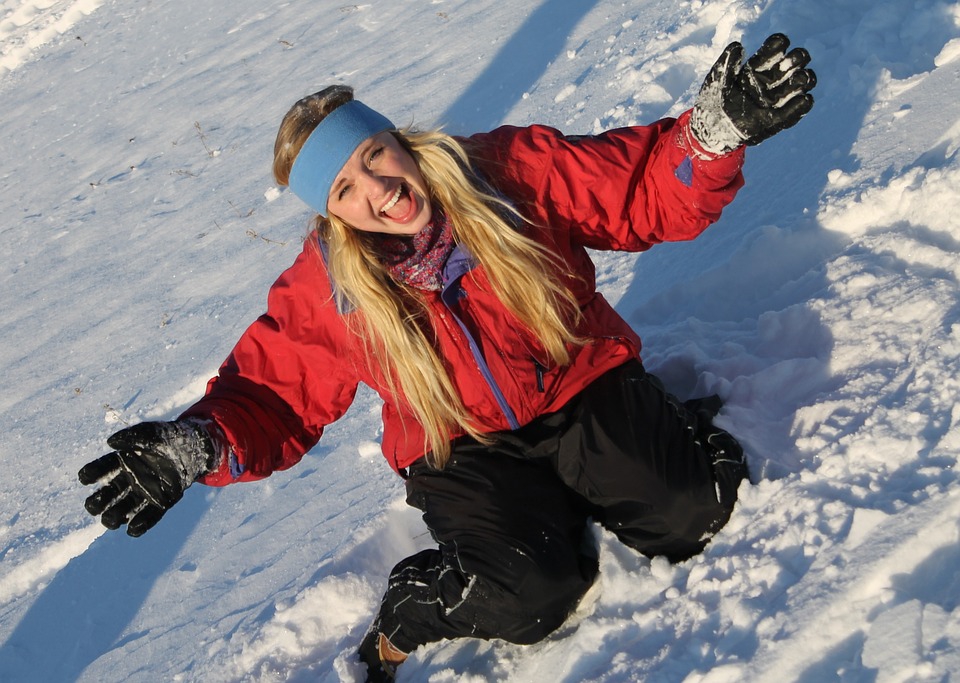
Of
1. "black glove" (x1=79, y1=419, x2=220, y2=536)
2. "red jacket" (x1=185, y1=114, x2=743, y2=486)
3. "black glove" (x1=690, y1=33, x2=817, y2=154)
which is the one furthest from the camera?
"red jacket" (x1=185, y1=114, x2=743, y2=486)

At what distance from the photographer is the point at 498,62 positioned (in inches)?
189

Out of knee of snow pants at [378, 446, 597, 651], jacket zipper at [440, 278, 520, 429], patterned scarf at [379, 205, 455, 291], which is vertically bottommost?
knee of snow pants at [378, 446, 597, 651]

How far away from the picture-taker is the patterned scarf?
7.06ft

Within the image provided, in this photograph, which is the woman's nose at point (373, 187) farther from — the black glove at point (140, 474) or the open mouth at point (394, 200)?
the black glove at point (140, 474)

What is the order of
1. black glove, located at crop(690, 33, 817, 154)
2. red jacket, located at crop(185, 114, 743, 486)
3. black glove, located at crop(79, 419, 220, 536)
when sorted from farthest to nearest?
red jacket, located at crop(185, 114, 743, 486) → black glove, located at crop(79, 419, 220, 536) → black glove, located at crop(690, 33, 817, 154)

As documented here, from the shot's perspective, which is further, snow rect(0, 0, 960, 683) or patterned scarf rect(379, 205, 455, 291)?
patterned scarf rect(379, 205, 455, 291)

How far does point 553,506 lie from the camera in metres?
2.15

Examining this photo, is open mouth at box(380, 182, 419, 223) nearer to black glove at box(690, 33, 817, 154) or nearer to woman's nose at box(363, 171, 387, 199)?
woman's nose at box(363, 171, 387, 199)

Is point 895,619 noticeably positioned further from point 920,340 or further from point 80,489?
point 80,489

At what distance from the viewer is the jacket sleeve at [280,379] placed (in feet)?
7.38

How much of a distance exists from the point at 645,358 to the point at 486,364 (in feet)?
2.67

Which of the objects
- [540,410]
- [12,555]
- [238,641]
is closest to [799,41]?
[540,410]

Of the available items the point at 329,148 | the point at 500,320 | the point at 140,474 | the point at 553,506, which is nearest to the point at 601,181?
the point at 500,320

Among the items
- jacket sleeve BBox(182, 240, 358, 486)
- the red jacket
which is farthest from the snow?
jacket sleeve BBox(182, 240, 358, 486)
